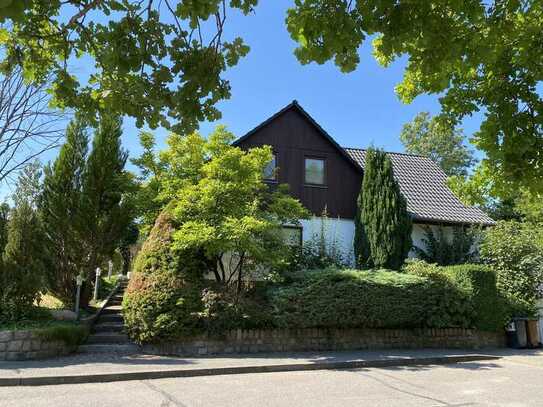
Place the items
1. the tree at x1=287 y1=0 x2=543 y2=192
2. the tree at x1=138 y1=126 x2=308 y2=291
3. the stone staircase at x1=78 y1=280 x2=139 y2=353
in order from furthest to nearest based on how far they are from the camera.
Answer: the tree at x1=138 y1=126 x2=308 y2=291, the stone staircase at x1=78 y1=280 x2=139 y2=353, the tree at x1=287 y1=0 x2=543 y2=192

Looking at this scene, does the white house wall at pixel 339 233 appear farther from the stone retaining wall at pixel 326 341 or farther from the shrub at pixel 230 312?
the shrub at pixel 230 312

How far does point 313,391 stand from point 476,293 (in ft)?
24.9

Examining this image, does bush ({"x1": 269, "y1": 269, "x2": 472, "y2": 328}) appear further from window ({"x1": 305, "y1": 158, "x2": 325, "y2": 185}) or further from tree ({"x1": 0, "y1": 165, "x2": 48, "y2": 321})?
window ({"x1": 305, "y1": 158, "x2": 325, "y2": 185})

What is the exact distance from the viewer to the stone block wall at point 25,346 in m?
9.62

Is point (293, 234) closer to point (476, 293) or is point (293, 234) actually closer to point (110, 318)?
point (476, 293)

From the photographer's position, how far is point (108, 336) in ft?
38.6

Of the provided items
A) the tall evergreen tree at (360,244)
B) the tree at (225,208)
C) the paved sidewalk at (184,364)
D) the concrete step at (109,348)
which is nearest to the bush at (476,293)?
the paved sidewalk at (184,364)

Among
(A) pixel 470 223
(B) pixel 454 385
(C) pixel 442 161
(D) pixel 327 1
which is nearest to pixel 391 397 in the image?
(B) pixel 454 385

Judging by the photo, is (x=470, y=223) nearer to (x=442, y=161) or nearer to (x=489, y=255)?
(x=489, y=255)

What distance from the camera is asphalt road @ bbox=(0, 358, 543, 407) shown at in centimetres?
710

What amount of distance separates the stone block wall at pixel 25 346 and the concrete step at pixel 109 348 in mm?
799

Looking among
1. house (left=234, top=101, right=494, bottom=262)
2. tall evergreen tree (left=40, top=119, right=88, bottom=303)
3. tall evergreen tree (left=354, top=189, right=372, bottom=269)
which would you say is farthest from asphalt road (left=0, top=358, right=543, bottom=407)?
house (left=234, top=101, right=494, bottom=262)

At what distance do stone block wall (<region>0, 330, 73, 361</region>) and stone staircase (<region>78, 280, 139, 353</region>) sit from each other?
941mm

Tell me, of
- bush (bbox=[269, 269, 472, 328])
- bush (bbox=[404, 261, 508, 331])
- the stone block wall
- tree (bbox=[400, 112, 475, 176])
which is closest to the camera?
the stone block wall
